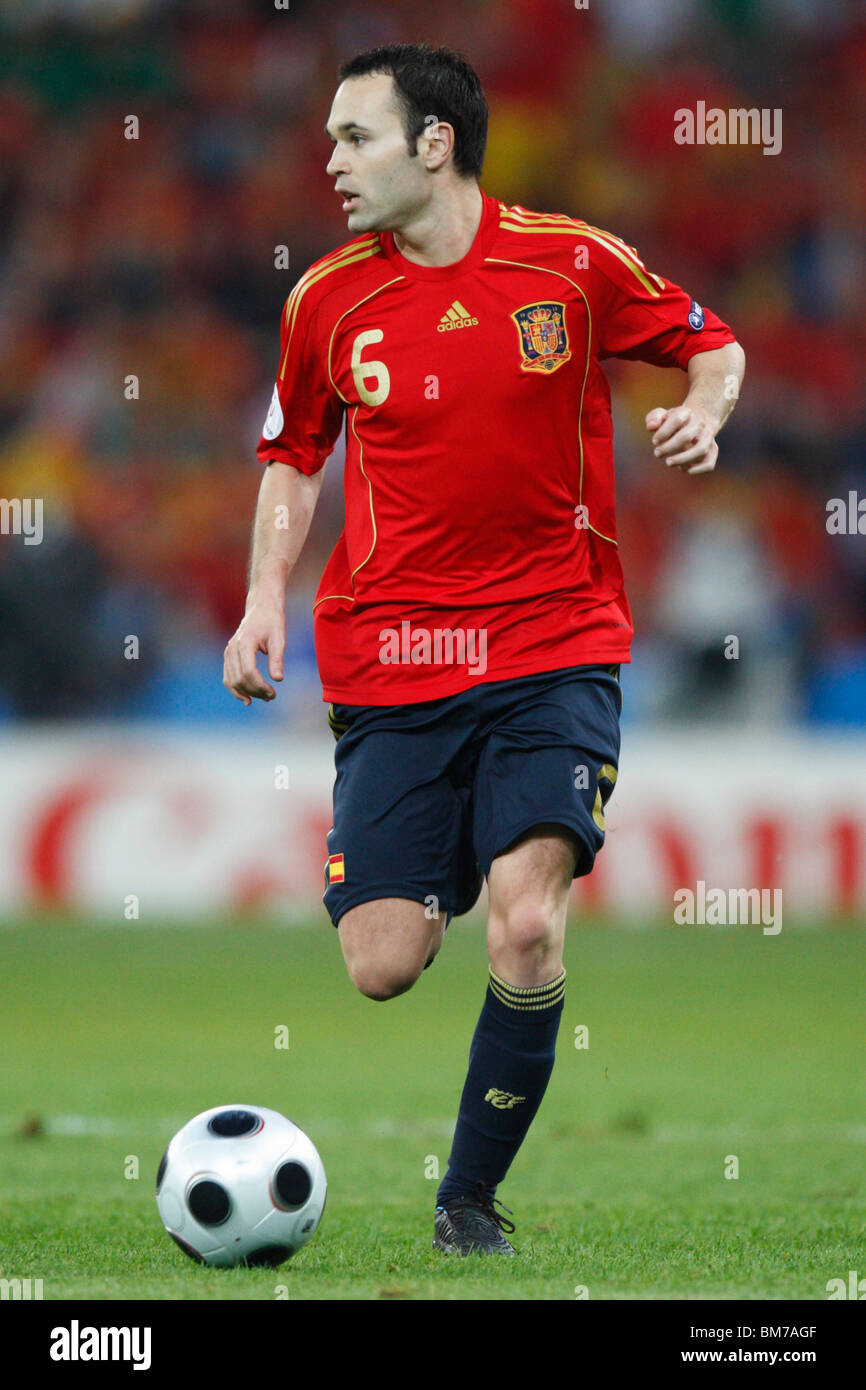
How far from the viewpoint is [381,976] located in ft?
13.8

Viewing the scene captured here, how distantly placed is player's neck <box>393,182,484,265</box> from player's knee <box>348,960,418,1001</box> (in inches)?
60.6

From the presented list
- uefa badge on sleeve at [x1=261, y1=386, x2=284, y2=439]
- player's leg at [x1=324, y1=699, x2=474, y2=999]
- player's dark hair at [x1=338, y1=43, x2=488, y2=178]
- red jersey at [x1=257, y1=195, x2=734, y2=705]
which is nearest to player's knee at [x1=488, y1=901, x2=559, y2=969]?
player's leg at [x1=324, y1=699, x2=474, y2=999]

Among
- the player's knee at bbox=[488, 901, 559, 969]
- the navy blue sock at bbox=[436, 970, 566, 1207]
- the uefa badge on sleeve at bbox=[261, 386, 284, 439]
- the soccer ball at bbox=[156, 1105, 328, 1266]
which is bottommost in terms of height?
the soccer ball at bbox=[156, 1105, 328, 1266]

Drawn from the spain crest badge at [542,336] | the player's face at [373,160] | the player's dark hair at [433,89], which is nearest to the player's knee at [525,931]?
the spain crest badge at [542,336]

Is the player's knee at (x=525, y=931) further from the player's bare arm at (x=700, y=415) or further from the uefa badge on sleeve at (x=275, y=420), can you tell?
the uefa badge on sleeve at (x=275, y=420)

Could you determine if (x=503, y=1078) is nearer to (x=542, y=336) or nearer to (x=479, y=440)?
(x=479, y=440)

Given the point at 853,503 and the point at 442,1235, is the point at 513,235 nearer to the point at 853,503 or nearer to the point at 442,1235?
the point at 442,1235

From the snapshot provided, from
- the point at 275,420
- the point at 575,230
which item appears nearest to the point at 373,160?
the point at 575,230

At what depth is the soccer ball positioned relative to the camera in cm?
398

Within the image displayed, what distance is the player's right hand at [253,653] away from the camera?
417cm

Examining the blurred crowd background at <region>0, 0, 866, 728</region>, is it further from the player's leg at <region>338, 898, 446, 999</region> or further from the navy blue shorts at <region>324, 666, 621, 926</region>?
the player's leg at <region>338, 898, 446, 999</region>

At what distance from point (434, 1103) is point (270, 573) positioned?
2644 millimetres

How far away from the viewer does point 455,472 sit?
429 centimetres

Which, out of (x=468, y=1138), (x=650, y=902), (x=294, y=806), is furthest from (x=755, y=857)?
(x=468, y=1138)
